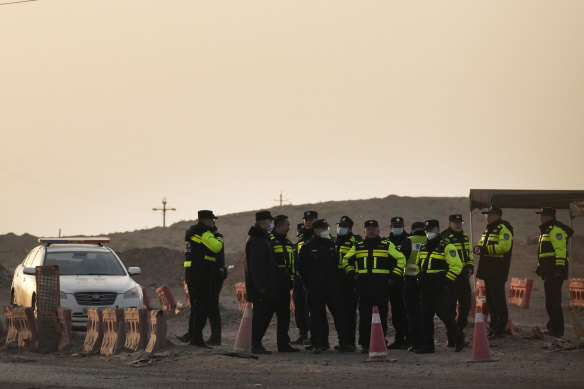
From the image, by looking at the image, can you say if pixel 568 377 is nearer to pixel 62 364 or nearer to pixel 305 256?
pixel 305 256

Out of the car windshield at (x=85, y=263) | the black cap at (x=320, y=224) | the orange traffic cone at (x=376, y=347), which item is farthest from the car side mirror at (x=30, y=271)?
the orange traffic cone at (x=376, y=347)

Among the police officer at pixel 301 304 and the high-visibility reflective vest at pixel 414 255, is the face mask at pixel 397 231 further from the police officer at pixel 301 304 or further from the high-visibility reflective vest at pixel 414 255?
the police officer at pixel 301 304

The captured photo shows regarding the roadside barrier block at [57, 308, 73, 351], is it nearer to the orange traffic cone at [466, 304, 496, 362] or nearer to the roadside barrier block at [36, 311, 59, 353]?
the roadside barrier block at [36, 311, 59, 353]

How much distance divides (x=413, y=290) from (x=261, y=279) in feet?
8.14

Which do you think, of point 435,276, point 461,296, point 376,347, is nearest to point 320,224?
point 435,276

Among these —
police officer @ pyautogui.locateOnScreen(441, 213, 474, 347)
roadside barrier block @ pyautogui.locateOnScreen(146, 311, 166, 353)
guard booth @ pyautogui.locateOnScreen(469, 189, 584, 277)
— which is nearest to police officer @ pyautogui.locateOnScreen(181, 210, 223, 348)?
roadside barrier block @ pyautogui.locateOnScreen(146, 311, 166, 353)

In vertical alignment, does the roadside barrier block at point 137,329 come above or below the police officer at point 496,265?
below

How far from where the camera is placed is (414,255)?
1994cm

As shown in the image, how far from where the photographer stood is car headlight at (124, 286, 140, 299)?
23342 millimetres

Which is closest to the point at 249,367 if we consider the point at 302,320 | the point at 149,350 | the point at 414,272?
the point at 149,350

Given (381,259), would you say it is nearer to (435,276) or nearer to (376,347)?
(435,276)

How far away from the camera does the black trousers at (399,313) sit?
20.4 metres

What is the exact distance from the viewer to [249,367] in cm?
1703

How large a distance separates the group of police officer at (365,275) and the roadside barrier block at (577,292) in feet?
30.9
